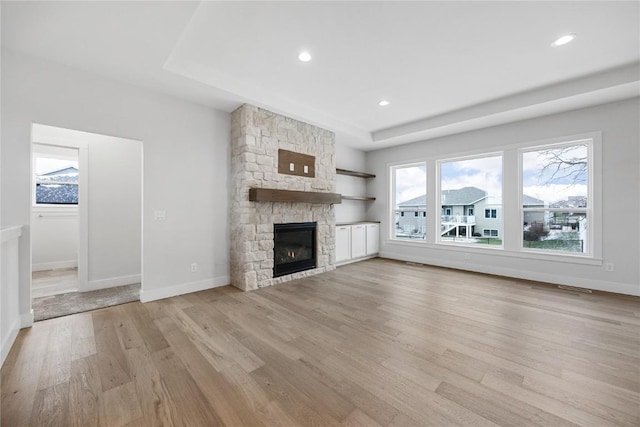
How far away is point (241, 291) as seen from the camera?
3.64 metres

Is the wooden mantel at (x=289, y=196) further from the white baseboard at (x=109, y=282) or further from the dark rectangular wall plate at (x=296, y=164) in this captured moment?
the white baseboard at (x=109, y=282)

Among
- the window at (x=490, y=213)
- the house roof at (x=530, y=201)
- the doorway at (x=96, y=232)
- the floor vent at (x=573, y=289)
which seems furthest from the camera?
the window at (x=490, y=213)

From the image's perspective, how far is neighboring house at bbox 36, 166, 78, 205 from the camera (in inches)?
196

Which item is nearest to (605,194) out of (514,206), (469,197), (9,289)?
(514,206)

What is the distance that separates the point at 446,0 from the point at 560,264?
Answer: 428 centimetres

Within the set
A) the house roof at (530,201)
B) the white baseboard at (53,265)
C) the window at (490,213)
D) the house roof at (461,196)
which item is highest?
the house roof at (461,196)

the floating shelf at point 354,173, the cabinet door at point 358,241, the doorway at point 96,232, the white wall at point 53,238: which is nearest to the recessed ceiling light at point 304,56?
the doorway at point 96,232

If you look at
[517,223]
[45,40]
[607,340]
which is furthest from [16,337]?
[517,223]

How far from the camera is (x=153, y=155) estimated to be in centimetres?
329

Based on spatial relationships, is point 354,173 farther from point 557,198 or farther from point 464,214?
point 557,198

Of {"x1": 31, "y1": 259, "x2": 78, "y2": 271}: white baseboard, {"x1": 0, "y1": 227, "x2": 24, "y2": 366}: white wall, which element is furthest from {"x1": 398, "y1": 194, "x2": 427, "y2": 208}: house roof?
{"x1": 31, "y1": 259, "x2": 78, "y2": 271}: white baseboard

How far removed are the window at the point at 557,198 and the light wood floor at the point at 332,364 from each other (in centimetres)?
114

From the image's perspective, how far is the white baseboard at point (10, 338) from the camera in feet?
6.38

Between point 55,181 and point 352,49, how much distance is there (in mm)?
6291
